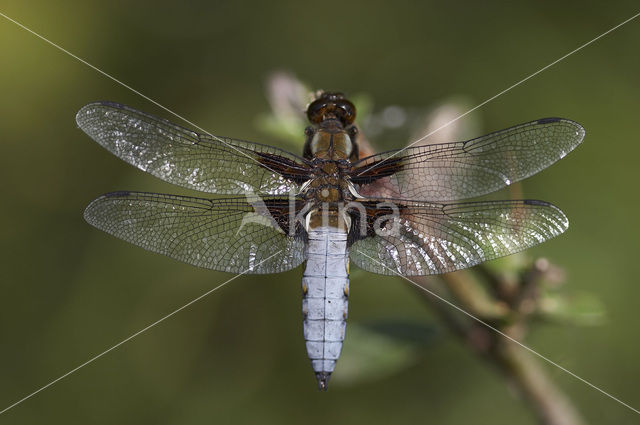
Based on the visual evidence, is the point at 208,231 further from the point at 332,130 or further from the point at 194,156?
the point at 332,130

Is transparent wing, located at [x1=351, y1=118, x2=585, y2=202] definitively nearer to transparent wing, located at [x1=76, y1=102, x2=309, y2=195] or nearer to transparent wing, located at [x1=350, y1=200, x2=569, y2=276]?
transparent wing, located at [x1=350, y1=200, x2=569, y2=276]

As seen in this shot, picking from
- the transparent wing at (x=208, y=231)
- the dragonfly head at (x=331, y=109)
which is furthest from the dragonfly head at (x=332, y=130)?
the transparent wing at (x=208, y=231)

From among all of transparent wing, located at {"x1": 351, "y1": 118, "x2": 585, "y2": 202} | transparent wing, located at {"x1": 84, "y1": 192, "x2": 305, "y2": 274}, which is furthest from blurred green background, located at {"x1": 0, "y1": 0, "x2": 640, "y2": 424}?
transparent wing, located at {"x1": 84, "y1": 192, "x2": 305, "y2": 274}

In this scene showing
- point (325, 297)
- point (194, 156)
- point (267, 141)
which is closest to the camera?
point (325, 297)

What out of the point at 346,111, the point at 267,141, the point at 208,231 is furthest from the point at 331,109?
the point at 267,141

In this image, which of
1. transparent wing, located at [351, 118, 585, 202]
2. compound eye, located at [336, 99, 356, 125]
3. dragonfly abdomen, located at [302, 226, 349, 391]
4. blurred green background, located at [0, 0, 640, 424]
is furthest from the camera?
blurred green background, located at [0, 0, 640, 424]

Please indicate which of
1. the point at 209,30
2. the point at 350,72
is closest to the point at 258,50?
the point at 209,30
